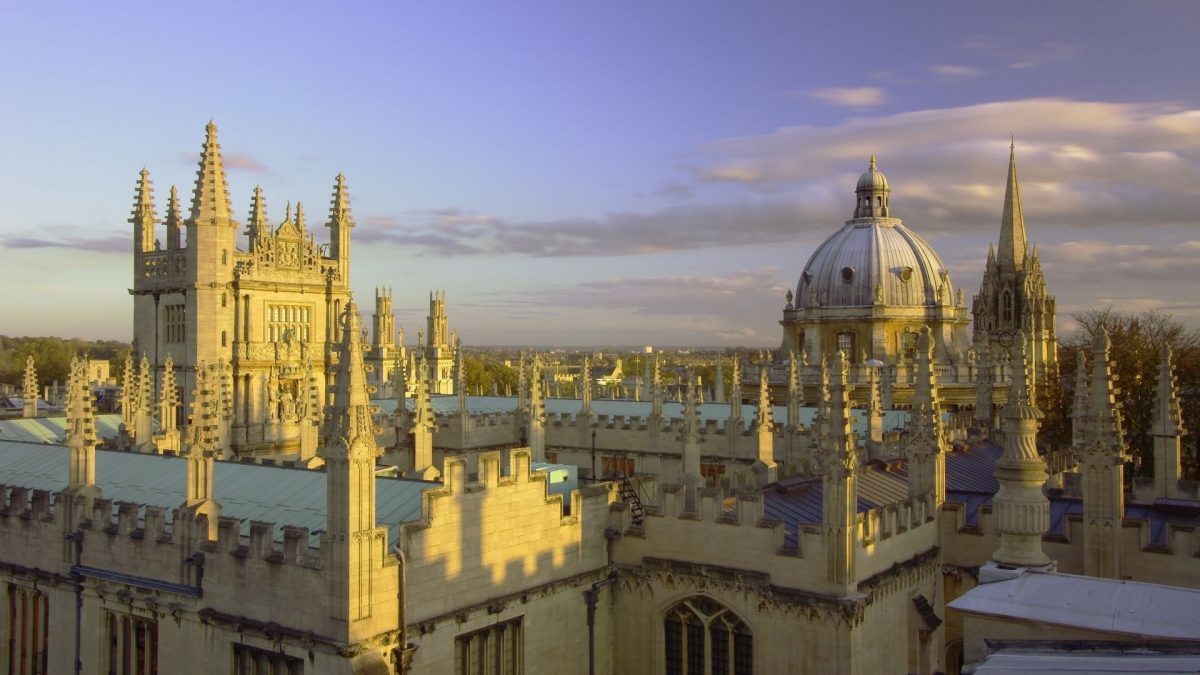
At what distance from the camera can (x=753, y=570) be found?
16.5m

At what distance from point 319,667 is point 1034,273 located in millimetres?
77804

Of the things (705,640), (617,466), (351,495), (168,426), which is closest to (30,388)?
(168,426)

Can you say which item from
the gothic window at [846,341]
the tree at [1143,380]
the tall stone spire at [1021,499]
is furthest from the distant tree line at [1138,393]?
the tall stone spire at [1021,499]

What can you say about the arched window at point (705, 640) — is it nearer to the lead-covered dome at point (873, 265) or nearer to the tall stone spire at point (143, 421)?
the tall stone spire at point (143, 421)

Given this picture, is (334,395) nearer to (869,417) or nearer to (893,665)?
(893,665)

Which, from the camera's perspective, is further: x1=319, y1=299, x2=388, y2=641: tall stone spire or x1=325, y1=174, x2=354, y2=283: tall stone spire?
x1=325, y1=174, x2=354, y2=283: tall stone spire

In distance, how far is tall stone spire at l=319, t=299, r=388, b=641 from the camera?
12.6 meters

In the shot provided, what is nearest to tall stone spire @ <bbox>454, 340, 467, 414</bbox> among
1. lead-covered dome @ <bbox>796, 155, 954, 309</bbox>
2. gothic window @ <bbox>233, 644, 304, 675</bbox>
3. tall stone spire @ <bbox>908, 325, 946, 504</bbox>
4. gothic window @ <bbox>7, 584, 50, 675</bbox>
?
gothic window @ <bbox>7, 584, 50, 675</bbox>

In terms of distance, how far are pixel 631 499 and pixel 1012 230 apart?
241 ft

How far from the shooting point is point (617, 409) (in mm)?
40719

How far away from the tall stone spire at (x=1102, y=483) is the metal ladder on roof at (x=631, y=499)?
8.02m

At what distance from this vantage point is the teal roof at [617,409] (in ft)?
121

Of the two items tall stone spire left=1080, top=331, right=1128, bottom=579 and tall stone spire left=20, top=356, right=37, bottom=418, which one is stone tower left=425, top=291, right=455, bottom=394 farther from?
tall stone spire left=1080, top=331, right=1128, bottom=579

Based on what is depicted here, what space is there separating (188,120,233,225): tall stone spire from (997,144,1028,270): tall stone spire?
63691 millimetres
